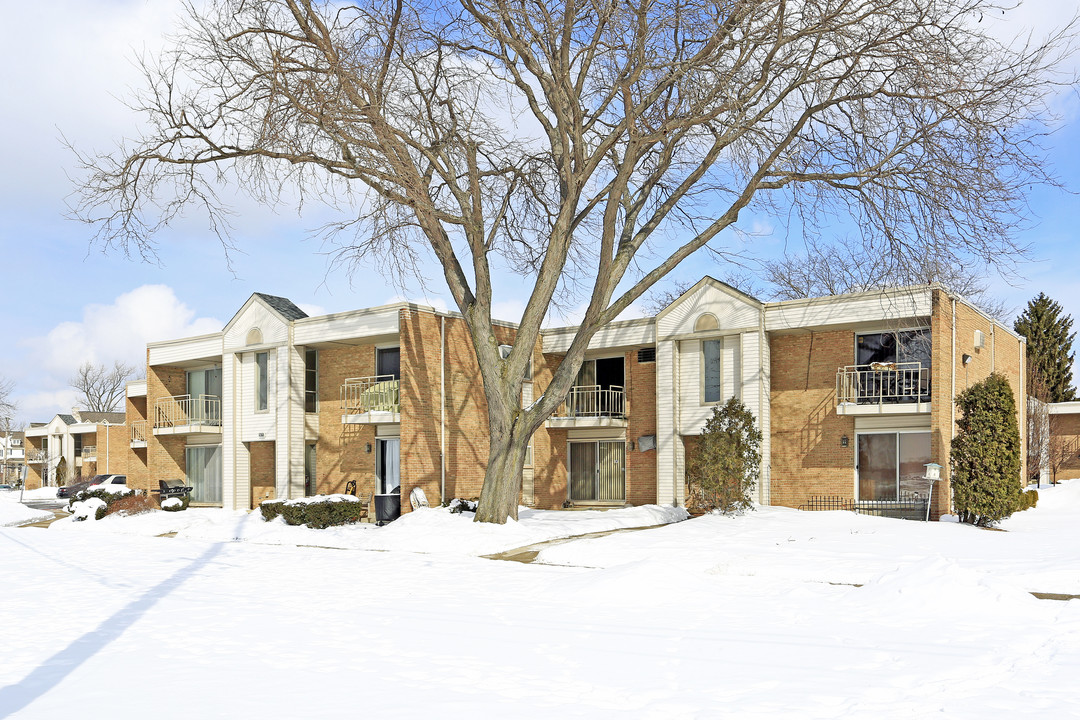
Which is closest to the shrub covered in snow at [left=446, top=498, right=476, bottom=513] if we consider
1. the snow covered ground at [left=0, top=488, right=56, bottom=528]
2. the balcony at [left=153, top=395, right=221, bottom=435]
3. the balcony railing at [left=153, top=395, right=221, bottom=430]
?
the balcony at [left=153, top=395, right=221, bottom=435]

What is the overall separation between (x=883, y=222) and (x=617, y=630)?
11.6m

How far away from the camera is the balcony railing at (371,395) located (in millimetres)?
24422

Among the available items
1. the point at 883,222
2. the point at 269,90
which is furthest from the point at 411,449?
the point at 883,222

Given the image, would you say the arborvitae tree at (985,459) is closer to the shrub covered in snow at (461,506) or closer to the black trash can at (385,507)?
the shrub covered in snow at (461,506)

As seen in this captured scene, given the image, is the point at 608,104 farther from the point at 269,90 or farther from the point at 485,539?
the point at 485,539

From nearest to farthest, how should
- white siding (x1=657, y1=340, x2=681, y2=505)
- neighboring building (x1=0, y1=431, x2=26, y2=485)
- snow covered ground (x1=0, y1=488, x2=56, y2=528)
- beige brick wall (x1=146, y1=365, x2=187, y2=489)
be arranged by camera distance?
white siding (x1=657, y1=340, x2=681, y2=505), snow covered ground (x1=0, y1=488, x2=56, y2=528), beige brick wall (x1=146, y1=365, x2=187, y2=489), neighboring building (x1=0, y1=431, x2=26, y2=485)

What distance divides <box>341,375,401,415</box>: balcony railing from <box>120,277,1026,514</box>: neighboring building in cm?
6

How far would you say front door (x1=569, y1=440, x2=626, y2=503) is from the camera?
27.4m

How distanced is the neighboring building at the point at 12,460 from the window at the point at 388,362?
2442 inches

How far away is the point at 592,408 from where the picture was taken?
1090 inches

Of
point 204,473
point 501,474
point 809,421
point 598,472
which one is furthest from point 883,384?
point 204,473

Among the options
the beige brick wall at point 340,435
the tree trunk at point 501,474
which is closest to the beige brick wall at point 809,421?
the tree trunk at point 501,474

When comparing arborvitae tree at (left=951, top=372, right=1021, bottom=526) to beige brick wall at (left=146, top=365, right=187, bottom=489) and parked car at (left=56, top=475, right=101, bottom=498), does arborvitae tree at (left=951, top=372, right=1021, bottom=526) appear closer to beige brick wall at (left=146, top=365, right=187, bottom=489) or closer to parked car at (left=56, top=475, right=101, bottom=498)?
beige brick wall at (left=146, top=365, right=187, bottom=489)

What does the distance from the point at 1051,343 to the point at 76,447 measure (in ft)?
201
